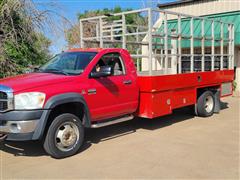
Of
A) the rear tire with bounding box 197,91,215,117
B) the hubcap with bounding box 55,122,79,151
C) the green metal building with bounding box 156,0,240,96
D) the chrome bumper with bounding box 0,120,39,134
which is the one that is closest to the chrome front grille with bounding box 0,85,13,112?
the chrome bumper with bounding box 0,120,39,134

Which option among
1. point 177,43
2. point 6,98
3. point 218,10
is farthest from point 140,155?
point 218,10

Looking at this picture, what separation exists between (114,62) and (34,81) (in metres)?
2.14

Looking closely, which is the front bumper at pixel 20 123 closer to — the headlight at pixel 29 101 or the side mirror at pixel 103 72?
the headlight at pixel 29 101

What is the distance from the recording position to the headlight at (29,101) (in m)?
5.60

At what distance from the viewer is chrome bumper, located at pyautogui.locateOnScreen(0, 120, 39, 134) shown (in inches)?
219

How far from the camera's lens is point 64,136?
608 centimetres

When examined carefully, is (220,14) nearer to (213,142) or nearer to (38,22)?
(38,22)

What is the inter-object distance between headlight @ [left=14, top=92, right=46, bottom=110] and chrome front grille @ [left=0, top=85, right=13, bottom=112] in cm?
10

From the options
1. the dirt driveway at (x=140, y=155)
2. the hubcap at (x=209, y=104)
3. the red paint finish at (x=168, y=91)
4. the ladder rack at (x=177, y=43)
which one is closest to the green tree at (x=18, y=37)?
the ladder rack at (x=177, y=43)

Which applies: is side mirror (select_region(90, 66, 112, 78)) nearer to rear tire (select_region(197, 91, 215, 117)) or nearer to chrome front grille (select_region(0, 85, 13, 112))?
chrome front grille (select_region(0, 85, 13, 112))

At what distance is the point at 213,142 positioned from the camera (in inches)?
277

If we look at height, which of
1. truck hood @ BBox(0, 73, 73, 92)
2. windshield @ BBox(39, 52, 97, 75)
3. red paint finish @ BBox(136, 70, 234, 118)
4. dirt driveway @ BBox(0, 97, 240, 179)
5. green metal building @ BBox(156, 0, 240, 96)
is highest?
green metal building @ BBox(156, 0, 240, 96)

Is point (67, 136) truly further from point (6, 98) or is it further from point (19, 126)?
point (6, 98)

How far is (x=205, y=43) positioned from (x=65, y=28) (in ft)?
21.2
